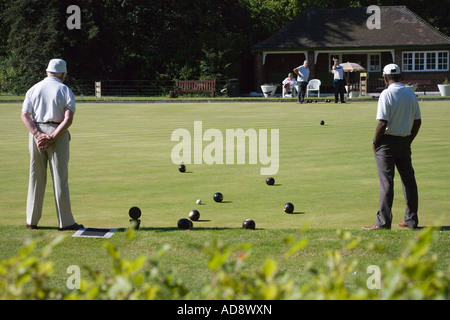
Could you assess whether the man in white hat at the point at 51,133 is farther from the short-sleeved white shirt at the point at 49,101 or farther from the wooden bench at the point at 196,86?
→ the wooden bench at the point at 196,86

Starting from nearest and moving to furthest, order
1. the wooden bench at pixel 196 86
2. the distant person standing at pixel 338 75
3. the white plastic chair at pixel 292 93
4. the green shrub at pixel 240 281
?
the green shrub at pixel 240 281, the distant person standing at pixel 338 75, the white plastic chair at pixel 292 93, the wooden bench at pixel 196 86

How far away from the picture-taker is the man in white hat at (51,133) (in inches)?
308

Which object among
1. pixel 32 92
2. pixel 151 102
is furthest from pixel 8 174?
pixel 151 102

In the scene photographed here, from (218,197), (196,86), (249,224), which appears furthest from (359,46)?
(249,224)

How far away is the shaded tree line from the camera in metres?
49.0

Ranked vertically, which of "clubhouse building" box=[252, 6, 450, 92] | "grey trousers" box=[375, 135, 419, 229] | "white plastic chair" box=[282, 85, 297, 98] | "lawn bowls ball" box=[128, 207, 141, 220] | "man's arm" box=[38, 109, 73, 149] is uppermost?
"clubhouse building" box=[252, 6, 450, 92]

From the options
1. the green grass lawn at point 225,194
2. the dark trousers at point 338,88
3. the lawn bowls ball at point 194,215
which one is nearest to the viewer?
the green grass lawn at point 225,194

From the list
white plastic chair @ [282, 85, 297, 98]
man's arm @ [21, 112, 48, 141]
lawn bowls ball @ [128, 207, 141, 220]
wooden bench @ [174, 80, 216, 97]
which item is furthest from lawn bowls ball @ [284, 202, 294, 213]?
wooden bench @ [174, 80, 216, 97]

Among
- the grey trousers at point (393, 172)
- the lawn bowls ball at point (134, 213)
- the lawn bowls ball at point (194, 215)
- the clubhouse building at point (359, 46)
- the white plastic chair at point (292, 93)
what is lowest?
the lawn bowls ball at point (194, 215)

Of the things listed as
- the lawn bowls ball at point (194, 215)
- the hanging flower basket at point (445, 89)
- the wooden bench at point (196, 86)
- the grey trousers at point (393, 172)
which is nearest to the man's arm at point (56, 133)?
the lawn bowls ball at point (194, 215)

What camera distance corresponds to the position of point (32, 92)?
7.84 meters

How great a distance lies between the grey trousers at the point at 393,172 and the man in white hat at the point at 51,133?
3554mm

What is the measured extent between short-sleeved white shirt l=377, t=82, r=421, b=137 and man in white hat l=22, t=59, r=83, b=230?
355cm

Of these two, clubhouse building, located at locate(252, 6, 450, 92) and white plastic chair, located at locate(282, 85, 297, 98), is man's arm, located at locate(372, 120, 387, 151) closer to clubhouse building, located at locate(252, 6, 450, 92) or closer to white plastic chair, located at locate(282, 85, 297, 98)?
white plastic chair, located at locate(282, 85, 297, 98)
